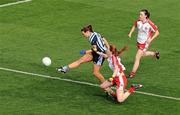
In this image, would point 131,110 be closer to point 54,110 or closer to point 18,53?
point 54,110

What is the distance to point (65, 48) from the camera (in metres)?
23.4

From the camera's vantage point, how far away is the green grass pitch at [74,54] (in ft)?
55.5

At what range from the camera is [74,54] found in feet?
74.3

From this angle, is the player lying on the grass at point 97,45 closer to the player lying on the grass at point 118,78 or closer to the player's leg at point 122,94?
the player lying on the grass at point 118,78

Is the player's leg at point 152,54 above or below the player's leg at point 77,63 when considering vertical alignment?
below

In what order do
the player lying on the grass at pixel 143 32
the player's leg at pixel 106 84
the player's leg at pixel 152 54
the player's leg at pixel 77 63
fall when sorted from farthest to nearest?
the player's leg at pixel 152 54, the player lying on the grass at pixel 143 32, the player's leg at pixel 77 63, the player's leg at pixel 106 84

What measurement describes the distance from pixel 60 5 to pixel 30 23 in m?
4.07

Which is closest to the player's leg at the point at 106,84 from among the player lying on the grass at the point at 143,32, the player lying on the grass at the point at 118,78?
the player lying on the grass at the point at 118,78

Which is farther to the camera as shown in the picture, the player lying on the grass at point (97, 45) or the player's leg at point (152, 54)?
the player's leg at point (152, 54)

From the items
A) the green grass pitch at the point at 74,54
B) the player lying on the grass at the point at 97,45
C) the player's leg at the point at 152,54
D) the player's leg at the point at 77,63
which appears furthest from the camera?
the player's leg at the point at 152,54

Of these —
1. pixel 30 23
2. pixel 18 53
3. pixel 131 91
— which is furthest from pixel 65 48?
pixel 131 91

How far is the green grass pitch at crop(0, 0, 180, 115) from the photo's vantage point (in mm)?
16906

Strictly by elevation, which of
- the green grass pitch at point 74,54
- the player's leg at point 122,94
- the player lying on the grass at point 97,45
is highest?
the player lying on the grass at point 97,45

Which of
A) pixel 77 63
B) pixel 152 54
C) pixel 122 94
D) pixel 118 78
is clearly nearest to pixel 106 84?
pixel 118 78
